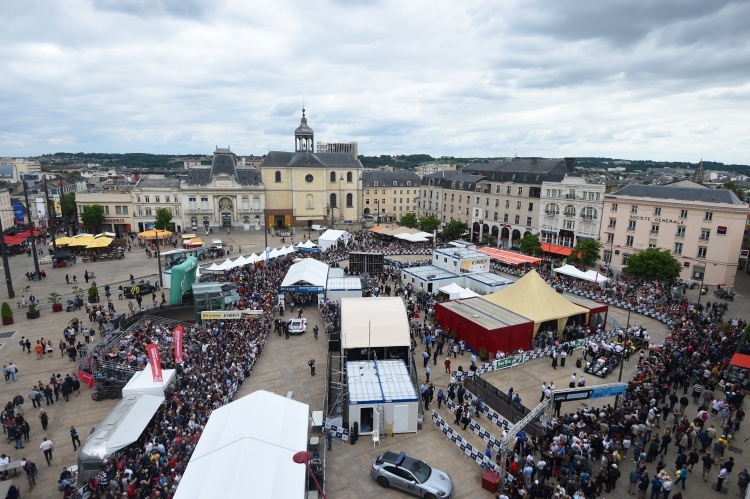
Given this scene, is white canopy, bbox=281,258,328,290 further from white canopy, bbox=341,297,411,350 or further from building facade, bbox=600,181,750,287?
building facade, bbox=600,181,750,287

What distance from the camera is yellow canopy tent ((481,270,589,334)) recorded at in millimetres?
23609

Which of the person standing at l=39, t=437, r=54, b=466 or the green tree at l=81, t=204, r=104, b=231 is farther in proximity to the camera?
the green tree at l=81, t=204, r=104, b=231

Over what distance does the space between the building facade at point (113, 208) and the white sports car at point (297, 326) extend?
47.5 metres

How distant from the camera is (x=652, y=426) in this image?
15406 millimetres

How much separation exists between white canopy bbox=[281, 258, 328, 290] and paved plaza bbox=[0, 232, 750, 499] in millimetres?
2023

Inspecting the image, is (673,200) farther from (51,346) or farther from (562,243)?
(51,346)

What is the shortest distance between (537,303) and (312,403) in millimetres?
13592

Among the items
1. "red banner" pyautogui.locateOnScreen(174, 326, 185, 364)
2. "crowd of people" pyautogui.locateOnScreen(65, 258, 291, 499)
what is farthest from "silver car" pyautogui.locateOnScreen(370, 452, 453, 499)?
"red banner" pyautogui.locateOnScreen(174, 326, 185, 364)

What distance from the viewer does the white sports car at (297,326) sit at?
2456cm

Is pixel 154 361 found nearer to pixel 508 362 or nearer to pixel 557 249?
pixel 508 362

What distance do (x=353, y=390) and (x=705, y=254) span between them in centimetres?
3663

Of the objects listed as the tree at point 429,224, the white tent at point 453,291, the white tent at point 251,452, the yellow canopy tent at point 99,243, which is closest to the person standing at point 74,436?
the white tent at point 251,452

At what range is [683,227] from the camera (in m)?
38.8

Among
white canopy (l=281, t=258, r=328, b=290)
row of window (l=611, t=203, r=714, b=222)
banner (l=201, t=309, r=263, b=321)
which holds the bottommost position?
banner (l=201, t=309, r=263, b=321)
